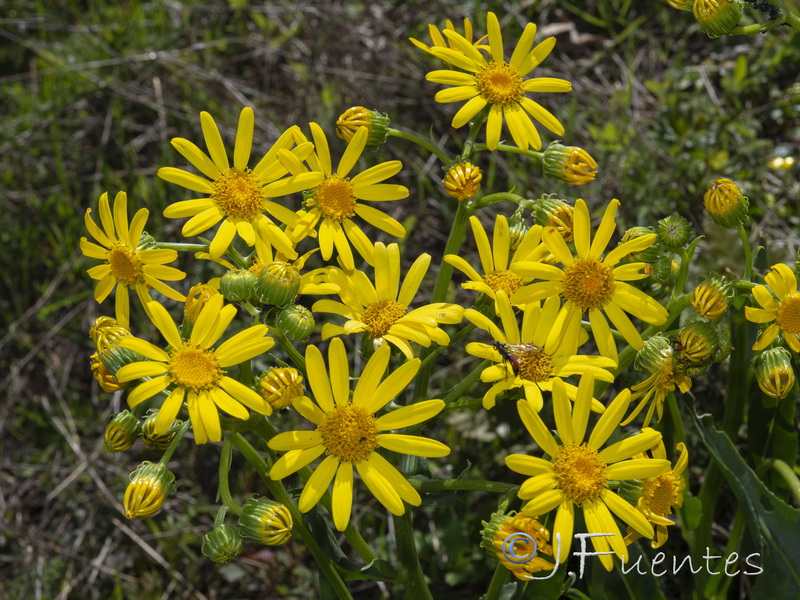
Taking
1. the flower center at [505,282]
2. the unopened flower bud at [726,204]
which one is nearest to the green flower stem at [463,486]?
the flower center at [505,282]

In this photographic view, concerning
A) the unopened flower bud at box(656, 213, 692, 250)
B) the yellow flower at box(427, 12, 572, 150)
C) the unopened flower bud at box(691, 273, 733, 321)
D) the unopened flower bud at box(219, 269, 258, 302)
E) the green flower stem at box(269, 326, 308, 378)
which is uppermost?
the yellow flower at box(427, 12, 572, 150)

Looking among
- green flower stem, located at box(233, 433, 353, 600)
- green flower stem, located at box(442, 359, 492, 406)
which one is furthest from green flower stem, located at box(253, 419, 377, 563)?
green flower stem, located at box(442, 359, 492, 406)

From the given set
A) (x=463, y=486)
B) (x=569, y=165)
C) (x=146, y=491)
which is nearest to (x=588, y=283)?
(x=569, y=165)

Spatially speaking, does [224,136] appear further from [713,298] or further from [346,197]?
[713,298]

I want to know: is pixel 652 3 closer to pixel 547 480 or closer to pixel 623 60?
pixel 623 60

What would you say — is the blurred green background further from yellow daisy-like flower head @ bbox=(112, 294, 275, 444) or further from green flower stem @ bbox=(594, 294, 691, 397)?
yellow daisy-like flower head @ bbox=(112, 294, 275, 444)
